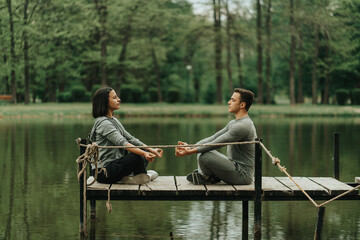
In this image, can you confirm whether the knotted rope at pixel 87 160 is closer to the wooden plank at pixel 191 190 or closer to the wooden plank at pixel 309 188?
the wooden plank at pixel 191 190

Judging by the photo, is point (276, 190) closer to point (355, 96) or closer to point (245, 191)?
point (245, 191)

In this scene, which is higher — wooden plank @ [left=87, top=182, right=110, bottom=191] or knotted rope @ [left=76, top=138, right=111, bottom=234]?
knotted rope @ [left=76, top=138, right=111, bottom=234]

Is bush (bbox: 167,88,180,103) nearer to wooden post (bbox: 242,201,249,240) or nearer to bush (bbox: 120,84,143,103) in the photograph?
bush (bbox: 120,84,143,103)

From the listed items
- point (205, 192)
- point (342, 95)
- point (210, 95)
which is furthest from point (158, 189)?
point (210, 95)

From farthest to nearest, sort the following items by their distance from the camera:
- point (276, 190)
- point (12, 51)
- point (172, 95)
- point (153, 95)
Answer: point (153, 95), point (172, 95), point (12, 51), point (276, 190)

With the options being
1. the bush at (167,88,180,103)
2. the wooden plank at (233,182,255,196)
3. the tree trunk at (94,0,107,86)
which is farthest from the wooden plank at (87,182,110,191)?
the bush at (167,88,180,103)

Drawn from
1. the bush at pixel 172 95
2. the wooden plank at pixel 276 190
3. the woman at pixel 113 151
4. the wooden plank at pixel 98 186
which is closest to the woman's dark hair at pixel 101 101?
the woman at pixel 113 151

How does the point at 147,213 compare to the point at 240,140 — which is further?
the point at 147,213

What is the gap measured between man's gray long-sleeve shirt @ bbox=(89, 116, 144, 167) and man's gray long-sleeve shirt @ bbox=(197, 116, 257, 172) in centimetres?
95

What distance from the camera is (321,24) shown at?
160 ft

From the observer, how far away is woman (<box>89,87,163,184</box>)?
7.23 meters

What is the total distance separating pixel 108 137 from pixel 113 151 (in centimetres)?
25

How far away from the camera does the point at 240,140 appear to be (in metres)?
7.34

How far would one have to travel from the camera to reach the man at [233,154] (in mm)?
7242
